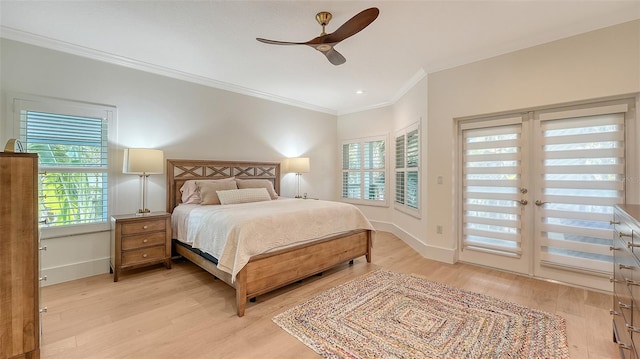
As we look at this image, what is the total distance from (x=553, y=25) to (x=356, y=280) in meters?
3.35

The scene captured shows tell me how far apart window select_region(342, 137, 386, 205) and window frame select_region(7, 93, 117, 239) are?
4326 mm

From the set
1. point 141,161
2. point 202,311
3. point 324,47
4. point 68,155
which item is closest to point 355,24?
point 324,47

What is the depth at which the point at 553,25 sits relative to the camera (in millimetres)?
2693

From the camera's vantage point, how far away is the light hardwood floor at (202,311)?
6.11 ft

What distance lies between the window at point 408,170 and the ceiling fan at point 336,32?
2247 millimetres

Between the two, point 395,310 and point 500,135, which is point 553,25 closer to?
point 500,135

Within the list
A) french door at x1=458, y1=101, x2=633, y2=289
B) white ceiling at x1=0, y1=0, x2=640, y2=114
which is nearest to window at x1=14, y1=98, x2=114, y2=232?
white ceiling at x1=0, y1=0, x2=640, y2=114

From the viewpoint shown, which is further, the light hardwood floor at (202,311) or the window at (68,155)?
the window at (68,155)

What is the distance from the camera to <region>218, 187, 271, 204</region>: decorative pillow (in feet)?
11.9

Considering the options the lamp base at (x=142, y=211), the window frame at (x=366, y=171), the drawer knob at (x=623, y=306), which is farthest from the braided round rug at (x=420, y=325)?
the window frame at (x=366, y=171)

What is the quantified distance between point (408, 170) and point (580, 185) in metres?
2.22

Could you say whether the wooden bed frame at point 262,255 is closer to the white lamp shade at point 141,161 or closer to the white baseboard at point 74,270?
the white lamp shade at point 141,161

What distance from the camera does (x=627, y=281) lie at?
1.48 m

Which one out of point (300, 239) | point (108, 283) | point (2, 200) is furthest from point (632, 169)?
point (108, 283)
